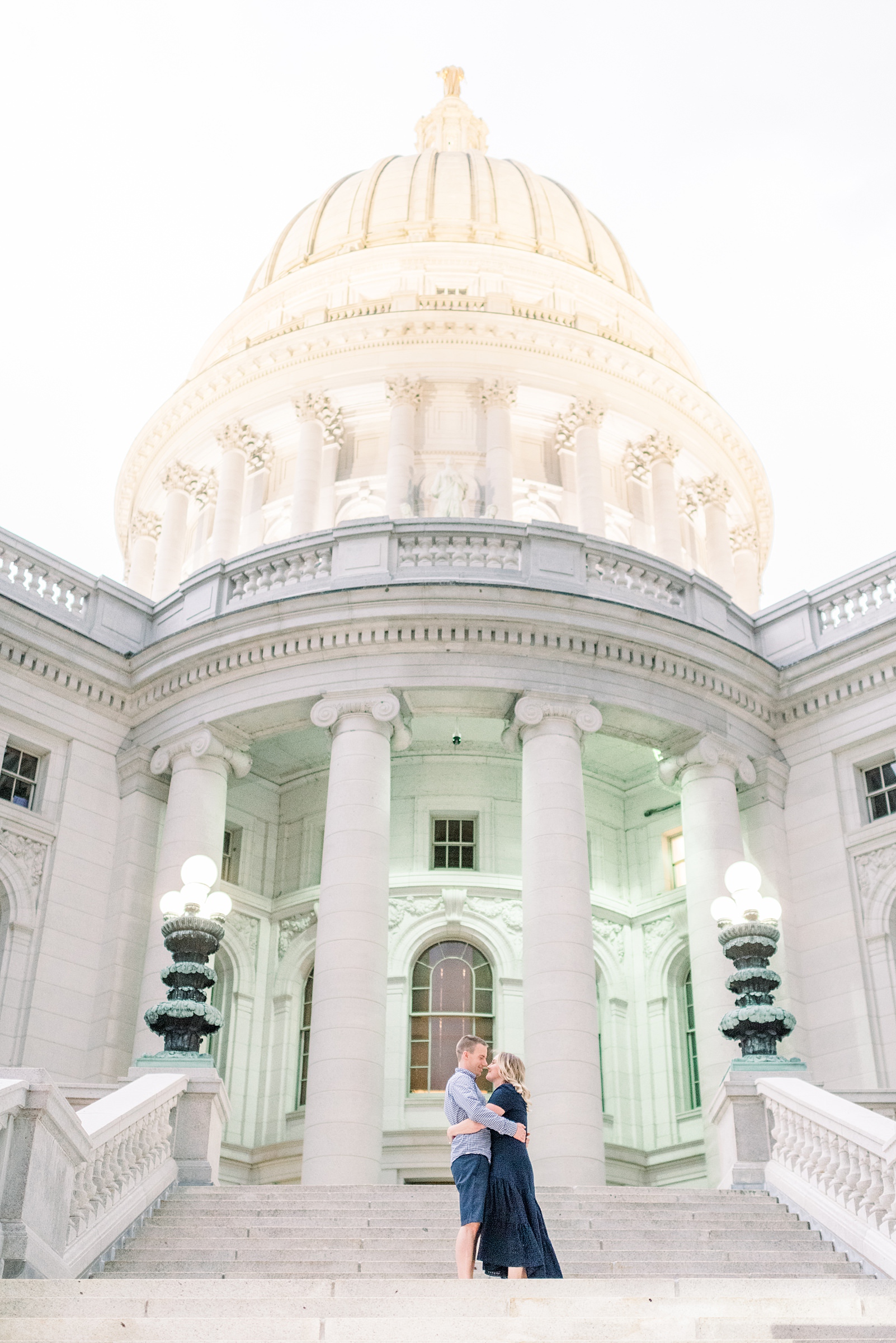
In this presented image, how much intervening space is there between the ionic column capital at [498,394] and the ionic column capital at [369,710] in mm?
16555

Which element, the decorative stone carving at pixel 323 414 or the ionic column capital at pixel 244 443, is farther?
the ionic column capital at pixel 244 443

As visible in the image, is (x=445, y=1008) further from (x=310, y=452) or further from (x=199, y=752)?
(x=310, y=452)

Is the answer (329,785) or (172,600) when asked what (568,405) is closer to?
(172,600)

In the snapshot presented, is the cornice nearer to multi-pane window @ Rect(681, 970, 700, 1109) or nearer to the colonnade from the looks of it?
the colonnade

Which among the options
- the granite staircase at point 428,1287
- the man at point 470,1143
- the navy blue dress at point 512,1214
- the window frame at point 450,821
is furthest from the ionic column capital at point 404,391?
the navy blue dress at point 512,1214

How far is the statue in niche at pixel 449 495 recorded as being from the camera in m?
35.5

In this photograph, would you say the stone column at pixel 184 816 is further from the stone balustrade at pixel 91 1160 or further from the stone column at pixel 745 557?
the stone column at pixel 745 557

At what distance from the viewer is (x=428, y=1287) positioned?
29.9ft

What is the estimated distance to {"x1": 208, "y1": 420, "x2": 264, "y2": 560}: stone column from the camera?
129 ft

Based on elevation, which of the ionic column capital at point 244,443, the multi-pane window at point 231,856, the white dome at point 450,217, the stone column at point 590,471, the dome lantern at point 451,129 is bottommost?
the multi-pane window at point 231,856

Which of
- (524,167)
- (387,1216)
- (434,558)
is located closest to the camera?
(387,1216)

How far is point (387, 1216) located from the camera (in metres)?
14.4

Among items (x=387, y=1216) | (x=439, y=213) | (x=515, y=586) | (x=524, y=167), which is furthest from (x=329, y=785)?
(x=524, y=167)

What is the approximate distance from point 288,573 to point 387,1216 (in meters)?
14.7
